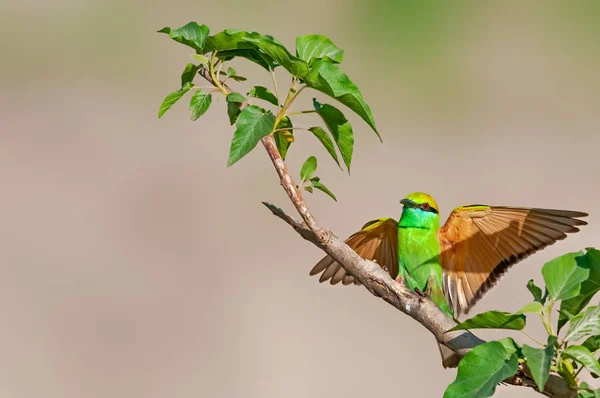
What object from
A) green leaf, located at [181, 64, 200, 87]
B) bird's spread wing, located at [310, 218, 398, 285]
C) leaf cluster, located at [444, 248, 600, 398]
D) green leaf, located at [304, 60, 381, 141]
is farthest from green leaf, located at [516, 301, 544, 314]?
bird's spread wing, located at [310, 218, 398, 285]

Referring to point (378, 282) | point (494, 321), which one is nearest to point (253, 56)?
point (378, 282)

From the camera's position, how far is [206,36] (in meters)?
0.94

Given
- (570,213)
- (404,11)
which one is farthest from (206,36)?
(404,11)

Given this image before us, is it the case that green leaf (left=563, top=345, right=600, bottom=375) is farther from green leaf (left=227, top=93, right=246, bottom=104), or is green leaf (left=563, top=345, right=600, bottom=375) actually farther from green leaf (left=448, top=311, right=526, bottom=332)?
green leaf (left=227, top=93, right=246, bottom=104)

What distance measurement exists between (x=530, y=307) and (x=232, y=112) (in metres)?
0.44

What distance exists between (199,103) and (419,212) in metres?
1.10

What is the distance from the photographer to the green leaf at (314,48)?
38.8 inches

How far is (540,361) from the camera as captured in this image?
27.4 inches

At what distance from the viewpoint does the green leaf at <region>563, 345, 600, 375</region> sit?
73 centimetres

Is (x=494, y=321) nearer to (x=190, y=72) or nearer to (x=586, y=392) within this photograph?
(x=586, y=392)

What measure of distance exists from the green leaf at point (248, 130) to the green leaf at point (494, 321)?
0.31m

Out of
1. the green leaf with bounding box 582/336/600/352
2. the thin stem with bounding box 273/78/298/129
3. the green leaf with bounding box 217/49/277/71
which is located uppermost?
the green leaf with bounding box 217/49/277/71

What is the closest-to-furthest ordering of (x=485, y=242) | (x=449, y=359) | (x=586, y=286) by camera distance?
(x=586, y=286)
(x=449, y=359)
(x=485, y=242)

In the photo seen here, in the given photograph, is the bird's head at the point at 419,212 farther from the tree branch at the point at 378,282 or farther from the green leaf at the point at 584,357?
the green leaf at the point at 584,357
